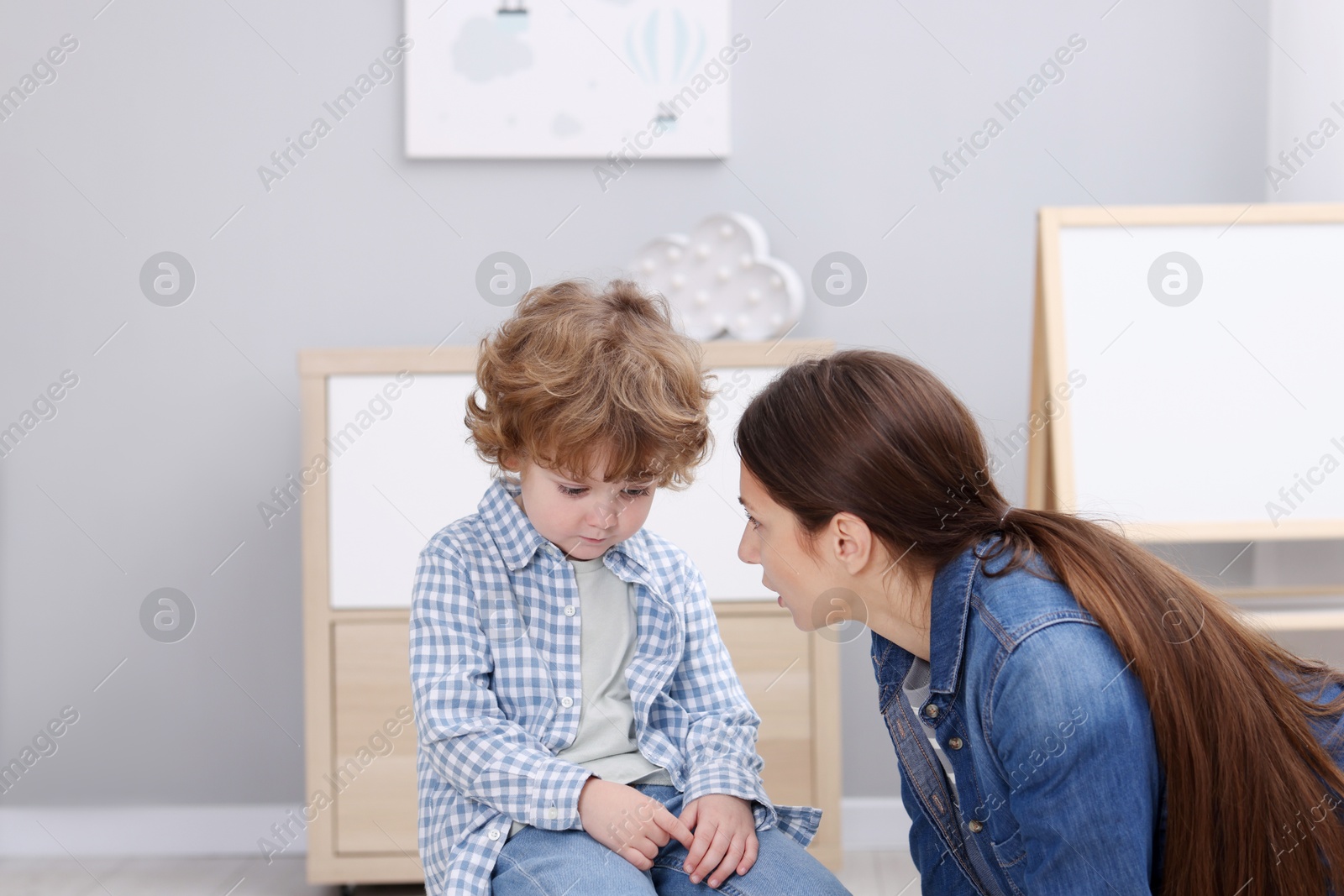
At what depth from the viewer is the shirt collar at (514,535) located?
44.6 inches

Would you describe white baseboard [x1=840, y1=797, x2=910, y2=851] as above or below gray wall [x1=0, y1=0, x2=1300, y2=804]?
below

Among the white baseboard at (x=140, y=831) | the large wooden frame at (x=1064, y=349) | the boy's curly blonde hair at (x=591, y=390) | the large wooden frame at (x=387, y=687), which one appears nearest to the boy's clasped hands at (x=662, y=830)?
the boy's curly blonde hair at (x=591, y=390)

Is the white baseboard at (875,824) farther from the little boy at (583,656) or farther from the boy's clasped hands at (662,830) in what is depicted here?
the boy's clasped hands at (662,830)

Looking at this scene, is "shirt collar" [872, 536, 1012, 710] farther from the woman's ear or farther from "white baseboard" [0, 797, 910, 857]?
"white baseboard" [0, 797, 910, 857]

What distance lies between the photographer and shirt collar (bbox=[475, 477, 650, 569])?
1133mm

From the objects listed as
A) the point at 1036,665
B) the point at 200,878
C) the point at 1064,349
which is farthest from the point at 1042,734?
the point at 200,878

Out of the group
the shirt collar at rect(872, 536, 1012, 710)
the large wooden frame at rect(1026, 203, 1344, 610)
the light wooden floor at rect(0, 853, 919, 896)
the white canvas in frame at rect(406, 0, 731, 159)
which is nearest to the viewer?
the shirt collar at rect(872, 536, 1012, 710)

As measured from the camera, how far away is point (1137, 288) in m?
1.79

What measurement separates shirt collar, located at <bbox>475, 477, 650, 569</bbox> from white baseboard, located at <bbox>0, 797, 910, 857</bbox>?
1239 mm

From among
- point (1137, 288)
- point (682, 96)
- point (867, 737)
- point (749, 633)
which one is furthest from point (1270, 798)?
point (682, 96)

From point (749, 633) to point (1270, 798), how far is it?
958mm

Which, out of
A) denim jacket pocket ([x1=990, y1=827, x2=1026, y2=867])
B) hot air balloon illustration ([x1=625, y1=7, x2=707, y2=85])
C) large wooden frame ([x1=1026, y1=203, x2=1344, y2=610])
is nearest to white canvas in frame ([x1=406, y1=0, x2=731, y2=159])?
hot air balloon illustration ([x1=625, y1=7, x2=707, y2=85])

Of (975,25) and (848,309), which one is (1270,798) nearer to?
(848,309)

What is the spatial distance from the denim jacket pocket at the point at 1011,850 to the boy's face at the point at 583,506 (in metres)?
0.46
